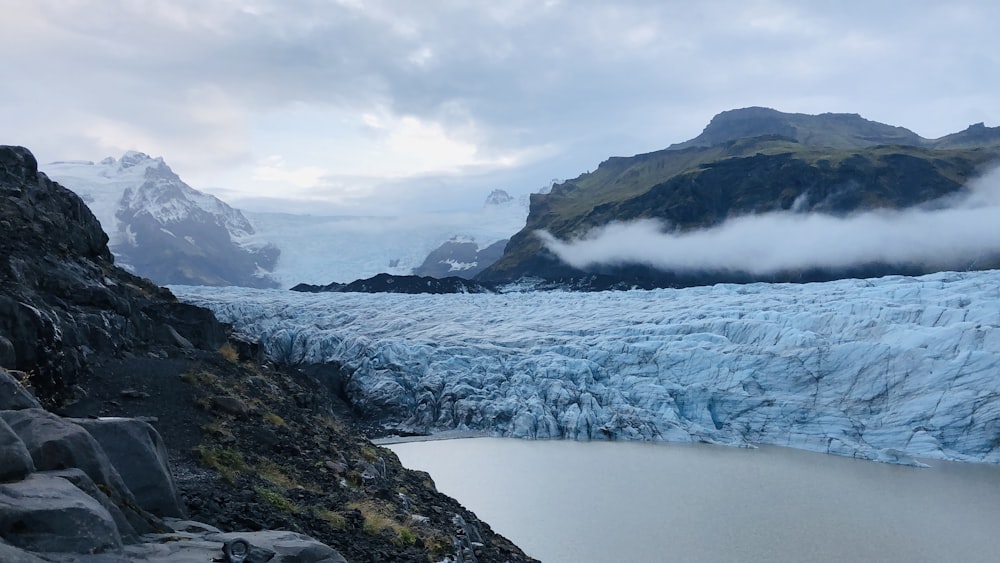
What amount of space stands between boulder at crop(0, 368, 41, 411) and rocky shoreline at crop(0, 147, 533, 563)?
20 millimetres

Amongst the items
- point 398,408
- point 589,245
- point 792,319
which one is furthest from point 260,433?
point 589,245

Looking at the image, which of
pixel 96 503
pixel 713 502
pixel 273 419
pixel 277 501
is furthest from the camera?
pixel 713 502

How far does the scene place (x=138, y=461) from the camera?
7.45 meters

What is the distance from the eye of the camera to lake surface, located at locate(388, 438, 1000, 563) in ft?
69.7

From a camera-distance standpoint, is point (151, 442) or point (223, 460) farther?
point (223, 460)

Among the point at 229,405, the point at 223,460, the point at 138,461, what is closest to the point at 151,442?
the point at 138,461

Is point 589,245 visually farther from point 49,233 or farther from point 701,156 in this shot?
point 49,233

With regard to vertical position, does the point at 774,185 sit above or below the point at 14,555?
above

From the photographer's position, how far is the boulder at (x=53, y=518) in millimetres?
4910

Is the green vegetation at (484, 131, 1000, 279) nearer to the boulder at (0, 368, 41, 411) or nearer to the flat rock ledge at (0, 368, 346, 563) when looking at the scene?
the flat rock ledge at (0, 368, 346, 563)

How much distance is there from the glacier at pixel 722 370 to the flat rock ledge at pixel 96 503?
34449 mm

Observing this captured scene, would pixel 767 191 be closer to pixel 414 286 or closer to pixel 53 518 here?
pixel 414 286

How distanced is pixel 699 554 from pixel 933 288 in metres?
37.3

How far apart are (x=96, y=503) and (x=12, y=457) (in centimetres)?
67
